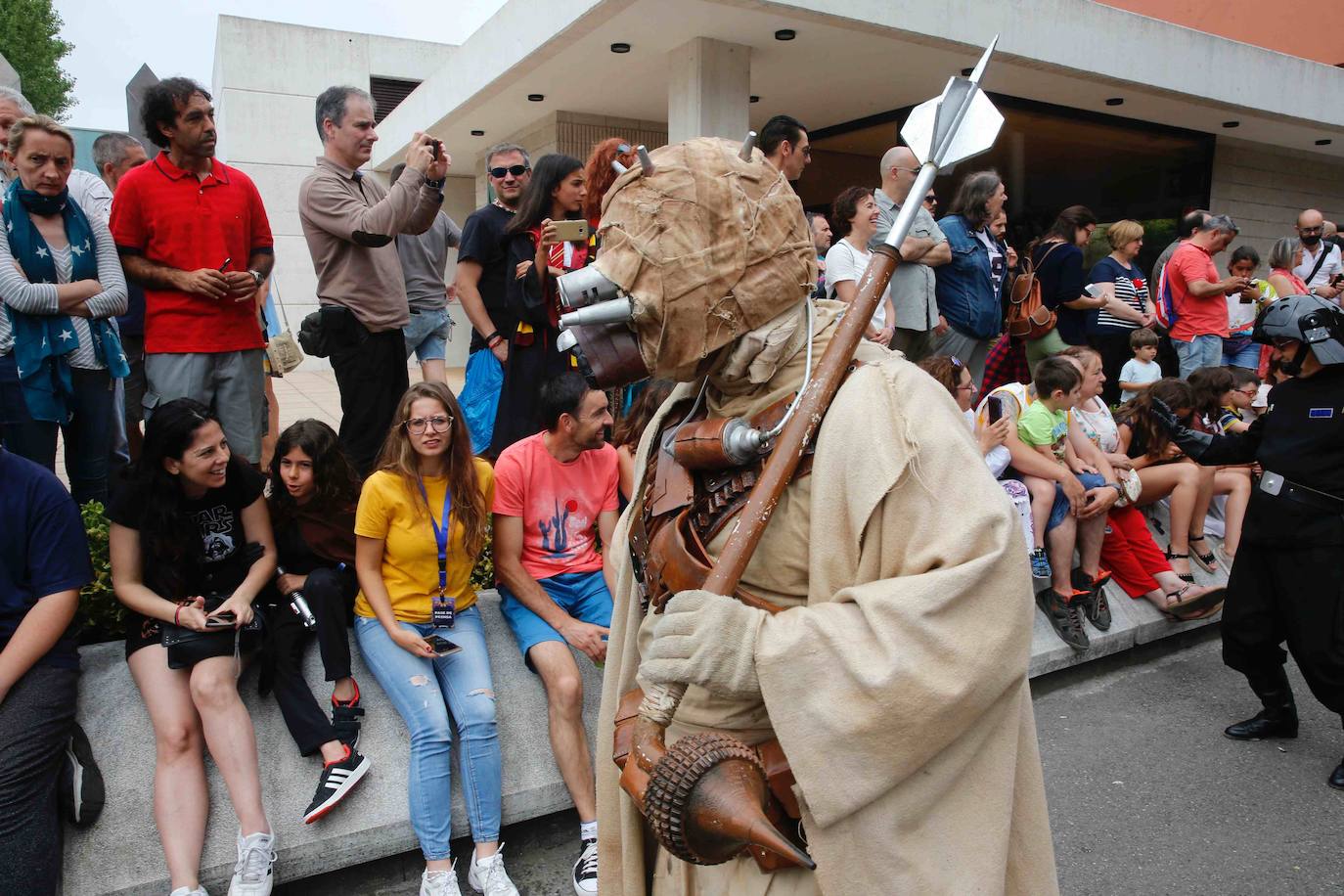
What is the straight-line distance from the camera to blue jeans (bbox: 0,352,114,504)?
3895 millimetres

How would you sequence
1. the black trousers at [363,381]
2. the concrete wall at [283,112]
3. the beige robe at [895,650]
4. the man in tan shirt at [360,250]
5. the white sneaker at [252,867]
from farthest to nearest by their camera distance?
the concrete wall at [283,112] < the black trousers at [363,381] < the man in tan shirt at [360,250] < the white sneaker at [252,867] < the beige robe at [895,650]

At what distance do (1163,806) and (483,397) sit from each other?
381 cm

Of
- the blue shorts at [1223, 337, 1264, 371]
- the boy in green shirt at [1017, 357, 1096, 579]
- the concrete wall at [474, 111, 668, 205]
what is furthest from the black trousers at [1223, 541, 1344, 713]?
the concrete wall at [474, 111, 668, 205]

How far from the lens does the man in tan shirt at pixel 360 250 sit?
4.32m

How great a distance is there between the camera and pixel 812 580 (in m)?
1.46

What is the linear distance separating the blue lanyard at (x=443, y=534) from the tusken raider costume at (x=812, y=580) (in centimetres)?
216

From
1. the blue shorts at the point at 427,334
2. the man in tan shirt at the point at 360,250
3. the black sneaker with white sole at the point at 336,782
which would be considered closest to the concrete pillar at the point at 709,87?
the blue shorts at the point at 427,334

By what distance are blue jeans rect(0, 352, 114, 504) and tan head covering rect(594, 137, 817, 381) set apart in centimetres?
347

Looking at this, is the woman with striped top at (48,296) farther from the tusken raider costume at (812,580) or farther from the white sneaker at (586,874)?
the tusken raider costume at (812,580)

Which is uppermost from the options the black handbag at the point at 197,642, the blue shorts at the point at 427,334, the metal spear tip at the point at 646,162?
the metal spear tip at the point at 646,162

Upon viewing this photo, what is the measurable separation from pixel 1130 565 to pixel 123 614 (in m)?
5.48

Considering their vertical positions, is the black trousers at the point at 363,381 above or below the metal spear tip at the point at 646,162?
below

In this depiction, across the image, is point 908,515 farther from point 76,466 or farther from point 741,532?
point 76,466

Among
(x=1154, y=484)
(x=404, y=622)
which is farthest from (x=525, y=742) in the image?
(x=1154, y=484)
